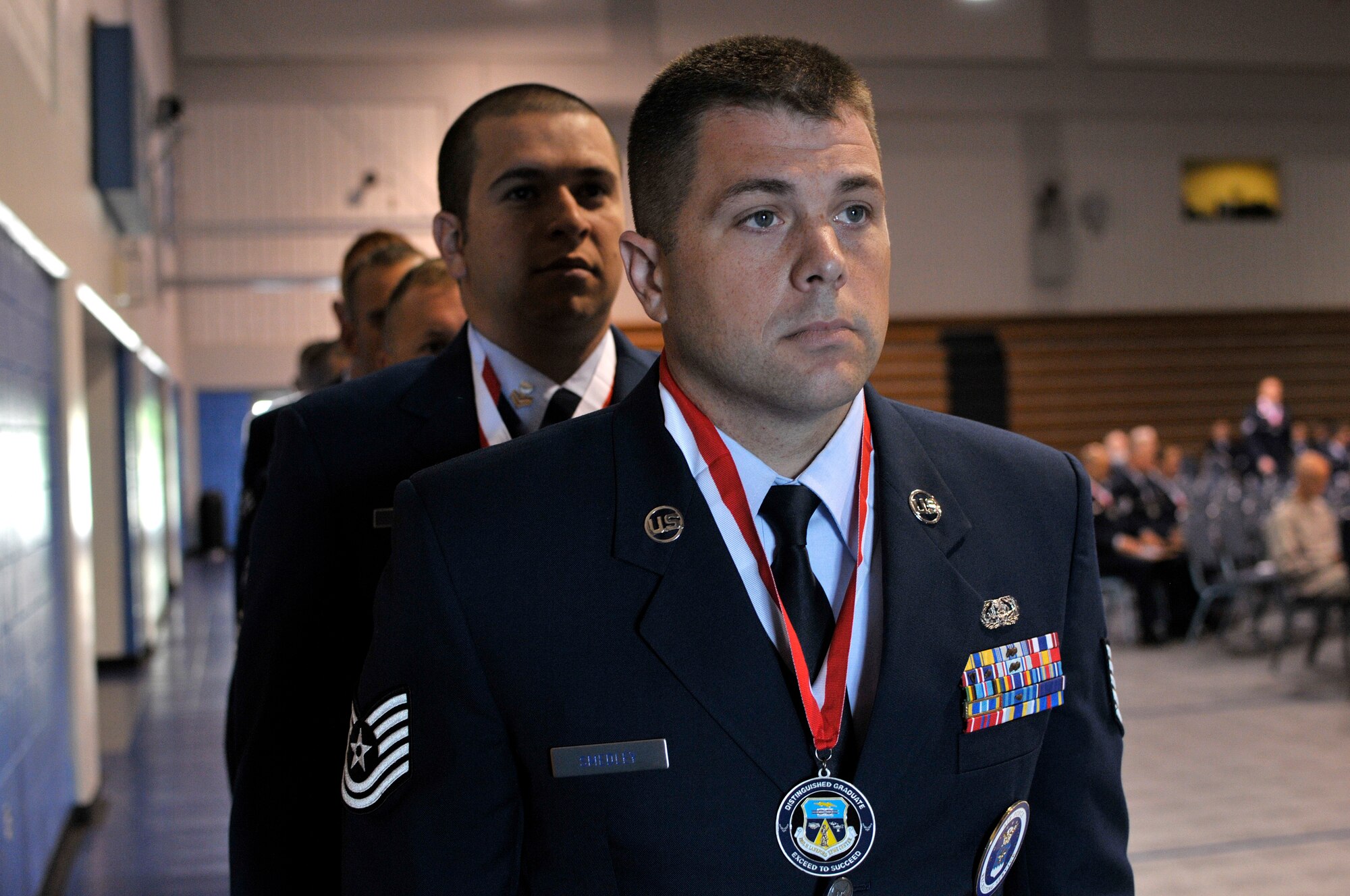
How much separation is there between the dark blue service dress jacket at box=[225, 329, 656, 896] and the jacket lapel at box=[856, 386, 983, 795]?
62 centimetres

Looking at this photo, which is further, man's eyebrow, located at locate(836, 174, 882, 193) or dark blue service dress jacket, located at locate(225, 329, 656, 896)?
dark blue service dress jacket, located at locate(225, 329, 656, 896)

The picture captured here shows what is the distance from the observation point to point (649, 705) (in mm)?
1198

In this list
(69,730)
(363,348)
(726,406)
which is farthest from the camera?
(69,730)

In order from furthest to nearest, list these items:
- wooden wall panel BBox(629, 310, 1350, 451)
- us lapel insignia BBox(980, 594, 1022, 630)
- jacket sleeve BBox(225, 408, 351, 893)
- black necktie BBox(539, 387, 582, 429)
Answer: wooden wall panel BBox(629, 310, 1350, 451)
black necktie BBox(539, 387, 582, 429)
jacket sleeve BBox(225, 408, 351, 893)
us lapel insignia BBox(980, 594, 1022, 630)

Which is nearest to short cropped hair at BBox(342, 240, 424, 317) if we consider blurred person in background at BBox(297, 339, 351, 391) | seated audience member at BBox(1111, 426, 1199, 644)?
blurred person in background at BBox(297, 339, 351, 391)

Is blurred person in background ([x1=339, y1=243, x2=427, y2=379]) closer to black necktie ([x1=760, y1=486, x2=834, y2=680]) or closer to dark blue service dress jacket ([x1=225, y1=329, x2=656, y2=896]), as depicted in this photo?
dark blue service dress jacket ([x1=225, y1=329, x2=656, y2=896])

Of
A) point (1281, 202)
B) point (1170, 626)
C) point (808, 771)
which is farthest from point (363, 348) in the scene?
point (1281, 202)

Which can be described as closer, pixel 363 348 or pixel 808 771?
pixel 808 771

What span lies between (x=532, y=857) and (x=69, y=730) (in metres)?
4.55

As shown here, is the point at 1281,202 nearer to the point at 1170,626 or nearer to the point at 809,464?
the point at 1170,626

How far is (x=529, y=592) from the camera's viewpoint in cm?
124

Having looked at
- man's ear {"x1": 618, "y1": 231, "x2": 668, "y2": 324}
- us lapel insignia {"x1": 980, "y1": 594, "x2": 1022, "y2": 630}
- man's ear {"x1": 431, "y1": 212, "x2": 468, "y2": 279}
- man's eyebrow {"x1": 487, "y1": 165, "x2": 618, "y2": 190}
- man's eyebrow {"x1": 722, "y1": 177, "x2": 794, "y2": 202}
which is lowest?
us lapel insignia {"x1": 980, "y1": 594, "x2": 1022, "y2": 630}

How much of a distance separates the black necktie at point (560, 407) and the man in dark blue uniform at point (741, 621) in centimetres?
34

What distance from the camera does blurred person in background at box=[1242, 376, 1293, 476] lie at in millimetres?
14125
